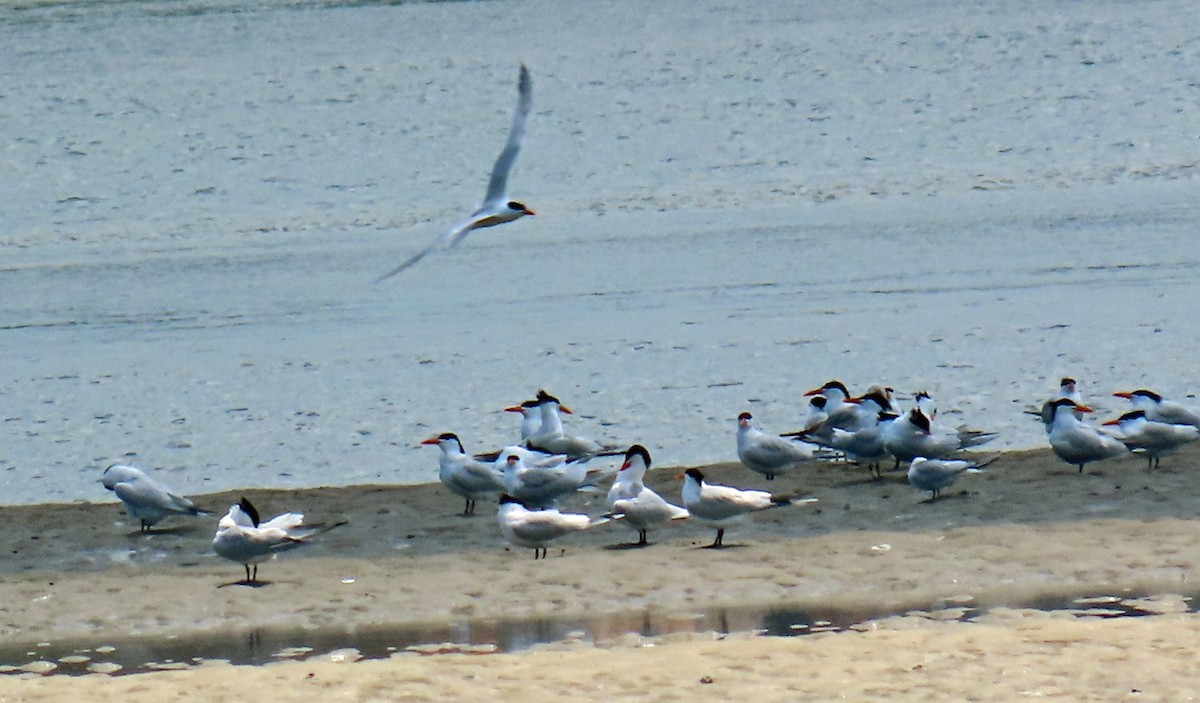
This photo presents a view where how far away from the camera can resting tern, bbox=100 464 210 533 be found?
12992 mm

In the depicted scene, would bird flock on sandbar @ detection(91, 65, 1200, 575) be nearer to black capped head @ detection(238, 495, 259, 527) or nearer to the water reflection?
black capped head @ detection(238, 495, 259, 527)

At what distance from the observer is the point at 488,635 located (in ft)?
33.7

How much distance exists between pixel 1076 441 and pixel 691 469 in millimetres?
3037

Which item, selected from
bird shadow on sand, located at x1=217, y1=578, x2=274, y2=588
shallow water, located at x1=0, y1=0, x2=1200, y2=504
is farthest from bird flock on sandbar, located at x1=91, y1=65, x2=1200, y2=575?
shallow water, located at x1=0, y1=0, x2=1200, y2=504

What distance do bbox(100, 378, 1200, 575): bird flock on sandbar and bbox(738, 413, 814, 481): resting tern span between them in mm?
10

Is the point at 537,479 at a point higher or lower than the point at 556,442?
lower

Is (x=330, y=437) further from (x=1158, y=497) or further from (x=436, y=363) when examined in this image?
(x=1158, y=497)

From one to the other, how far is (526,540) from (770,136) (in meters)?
28.5

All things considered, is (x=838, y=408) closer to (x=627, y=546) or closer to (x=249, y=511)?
(x=627, y=546)

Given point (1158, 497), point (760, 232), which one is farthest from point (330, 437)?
point (760, 232)

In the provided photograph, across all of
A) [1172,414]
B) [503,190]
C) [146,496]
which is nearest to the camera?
[503,190]

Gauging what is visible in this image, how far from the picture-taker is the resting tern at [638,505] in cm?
1198

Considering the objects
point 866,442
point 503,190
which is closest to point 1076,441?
point 866,442

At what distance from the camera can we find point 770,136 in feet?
130
